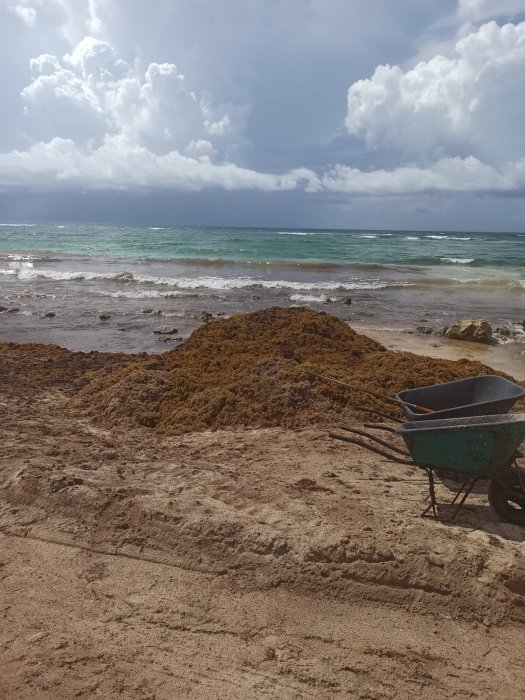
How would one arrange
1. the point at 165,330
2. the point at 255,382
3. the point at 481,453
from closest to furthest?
the point at 481,453 < the point at 255,382 < the point at 165,330

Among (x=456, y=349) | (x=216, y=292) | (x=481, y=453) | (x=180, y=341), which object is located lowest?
(x=180, y=341)

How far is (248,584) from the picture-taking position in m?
2.94

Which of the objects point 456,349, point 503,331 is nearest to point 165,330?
point 456,349

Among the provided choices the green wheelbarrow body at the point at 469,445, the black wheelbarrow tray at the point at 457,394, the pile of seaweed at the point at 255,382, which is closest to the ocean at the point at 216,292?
the pile of seaweed at the point at 255,382

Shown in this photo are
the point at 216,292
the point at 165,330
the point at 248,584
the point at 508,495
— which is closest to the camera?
the point at 248,584

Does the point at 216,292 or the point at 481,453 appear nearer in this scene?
the point at 481,453

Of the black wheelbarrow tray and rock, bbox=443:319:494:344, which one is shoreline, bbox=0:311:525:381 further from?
the black wheelbarrow tray

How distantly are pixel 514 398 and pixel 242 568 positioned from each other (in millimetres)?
2477

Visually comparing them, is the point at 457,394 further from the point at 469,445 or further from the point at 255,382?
the point at 255,382

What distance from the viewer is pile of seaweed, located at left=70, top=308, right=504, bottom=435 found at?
5.32 meters

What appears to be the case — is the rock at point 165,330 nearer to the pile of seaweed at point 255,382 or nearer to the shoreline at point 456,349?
the pile of seaweed at point 255,382

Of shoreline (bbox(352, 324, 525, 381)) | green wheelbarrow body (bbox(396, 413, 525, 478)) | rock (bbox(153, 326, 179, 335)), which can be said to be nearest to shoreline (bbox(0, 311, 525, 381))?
shoreline (bbox(352, 324, 525, 381))

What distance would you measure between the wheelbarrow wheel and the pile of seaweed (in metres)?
1.86

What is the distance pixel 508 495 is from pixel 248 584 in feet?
6.37
